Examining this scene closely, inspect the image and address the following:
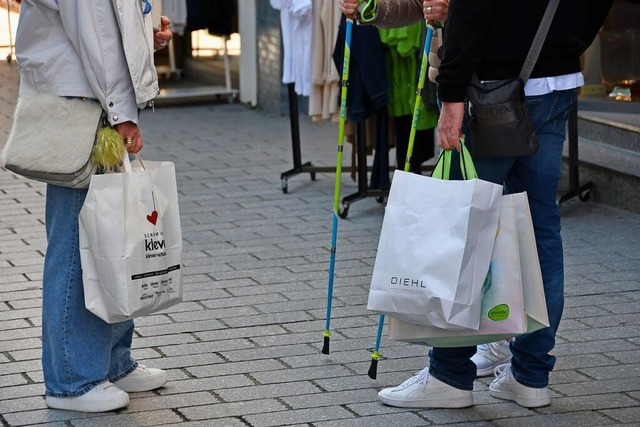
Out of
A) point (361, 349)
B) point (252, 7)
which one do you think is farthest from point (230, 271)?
point (252, 7)

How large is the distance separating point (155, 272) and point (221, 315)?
1.37m

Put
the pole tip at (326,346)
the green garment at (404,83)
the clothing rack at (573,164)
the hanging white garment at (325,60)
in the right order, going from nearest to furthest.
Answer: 1. the pole tip at (326,346)
2. the green garment at (404,83)
3. the clothing rack at (573,164)
4. the hanging white garment at (325,60)

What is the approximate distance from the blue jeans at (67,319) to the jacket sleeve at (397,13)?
1.36m

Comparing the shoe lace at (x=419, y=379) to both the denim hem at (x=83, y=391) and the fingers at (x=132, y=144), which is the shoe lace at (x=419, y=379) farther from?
the fingers at (x=132, y=144)

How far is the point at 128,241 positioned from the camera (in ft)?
13.5

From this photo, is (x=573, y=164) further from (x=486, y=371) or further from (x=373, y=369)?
(x=373, y=369)

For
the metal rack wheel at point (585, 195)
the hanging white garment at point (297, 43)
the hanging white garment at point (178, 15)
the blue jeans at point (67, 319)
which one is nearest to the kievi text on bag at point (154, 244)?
the blue jeans at point (67, 319)

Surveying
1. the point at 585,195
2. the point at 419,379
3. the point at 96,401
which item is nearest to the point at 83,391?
the point at 96,401

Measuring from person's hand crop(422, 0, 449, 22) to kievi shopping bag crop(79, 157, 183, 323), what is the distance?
3.53ft

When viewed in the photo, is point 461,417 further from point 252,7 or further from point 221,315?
point 252,7

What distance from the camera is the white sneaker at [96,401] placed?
4.33 metres

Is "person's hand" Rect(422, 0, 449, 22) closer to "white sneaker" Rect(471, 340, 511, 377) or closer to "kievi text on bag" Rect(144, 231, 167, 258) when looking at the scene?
"kievi text on bag" Rect(144, 231, 167, 258)

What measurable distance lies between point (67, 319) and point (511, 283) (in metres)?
1.60

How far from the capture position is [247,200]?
8.02 metres
